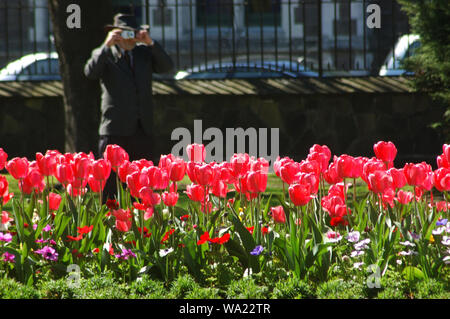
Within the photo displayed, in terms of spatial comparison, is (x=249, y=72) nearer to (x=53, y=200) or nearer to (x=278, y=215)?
(x=53, y=200)

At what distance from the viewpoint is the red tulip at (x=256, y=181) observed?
3.33 metres

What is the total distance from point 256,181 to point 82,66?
5598 millimetres

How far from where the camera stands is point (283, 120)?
10445mm

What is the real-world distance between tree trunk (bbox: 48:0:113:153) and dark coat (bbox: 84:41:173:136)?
2.27 metres

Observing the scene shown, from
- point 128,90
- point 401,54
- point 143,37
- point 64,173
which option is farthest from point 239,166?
point 401,54

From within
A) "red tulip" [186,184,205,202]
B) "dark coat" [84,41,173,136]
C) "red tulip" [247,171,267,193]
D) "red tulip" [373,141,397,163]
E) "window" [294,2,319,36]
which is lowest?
"red tulip" [186,184,205,202]

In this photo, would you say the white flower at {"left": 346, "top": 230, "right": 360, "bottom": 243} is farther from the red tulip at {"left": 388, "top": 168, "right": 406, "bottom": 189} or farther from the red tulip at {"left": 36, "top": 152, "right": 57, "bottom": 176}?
the red tulip at {"left": 36, "top": 152, "right": 57, "bottom": 176}

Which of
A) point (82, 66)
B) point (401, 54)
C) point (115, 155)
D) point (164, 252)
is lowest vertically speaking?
point (164, 252)

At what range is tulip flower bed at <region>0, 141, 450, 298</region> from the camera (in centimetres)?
326

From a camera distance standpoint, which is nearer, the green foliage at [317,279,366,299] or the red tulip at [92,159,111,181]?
the green foliage at [317,279,366,299]

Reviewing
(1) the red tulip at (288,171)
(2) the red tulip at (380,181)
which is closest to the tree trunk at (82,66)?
(1) the red tulip at (288,171)

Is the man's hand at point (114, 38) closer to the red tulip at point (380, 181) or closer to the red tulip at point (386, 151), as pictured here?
the red tulip at point (386, 151)

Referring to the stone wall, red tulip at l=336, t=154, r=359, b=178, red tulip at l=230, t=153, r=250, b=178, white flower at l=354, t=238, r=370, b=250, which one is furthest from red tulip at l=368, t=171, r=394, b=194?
the stone wall
